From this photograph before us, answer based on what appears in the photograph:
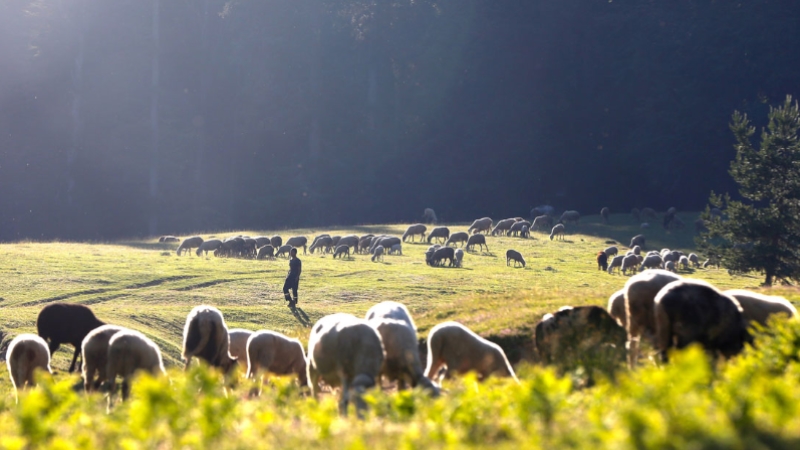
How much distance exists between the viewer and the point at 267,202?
286ft

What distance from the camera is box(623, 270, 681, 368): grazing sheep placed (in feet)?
45.9

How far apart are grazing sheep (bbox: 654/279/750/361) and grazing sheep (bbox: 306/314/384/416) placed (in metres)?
3.94

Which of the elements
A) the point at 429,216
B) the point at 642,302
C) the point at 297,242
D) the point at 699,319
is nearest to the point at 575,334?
the point at 642,302

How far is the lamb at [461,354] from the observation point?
14367 millimetres

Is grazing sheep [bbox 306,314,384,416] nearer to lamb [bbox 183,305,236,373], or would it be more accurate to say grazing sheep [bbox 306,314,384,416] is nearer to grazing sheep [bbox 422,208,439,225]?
lamb [bbox 183,305,236,373]

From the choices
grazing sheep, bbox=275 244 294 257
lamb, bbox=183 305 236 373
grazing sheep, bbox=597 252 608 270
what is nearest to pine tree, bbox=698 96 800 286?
grazing sheep, bbox=597 252 608 270

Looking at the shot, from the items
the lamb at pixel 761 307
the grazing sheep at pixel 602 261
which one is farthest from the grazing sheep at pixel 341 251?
the lamb at pixel 761 307

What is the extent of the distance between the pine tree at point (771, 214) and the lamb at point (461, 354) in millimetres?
23701

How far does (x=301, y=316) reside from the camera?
27656mm

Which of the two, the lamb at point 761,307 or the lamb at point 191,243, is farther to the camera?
the lamb at point 191,243

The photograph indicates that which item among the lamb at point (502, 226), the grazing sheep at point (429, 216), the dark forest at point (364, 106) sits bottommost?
the lamb at point (502, 226)

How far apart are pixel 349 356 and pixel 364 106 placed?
86.7 m

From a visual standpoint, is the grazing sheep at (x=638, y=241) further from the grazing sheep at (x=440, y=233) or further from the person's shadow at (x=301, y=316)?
the person's shadow at (x=301, y=316)

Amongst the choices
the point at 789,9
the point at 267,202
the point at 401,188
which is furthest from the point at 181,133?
the point at 789,9
